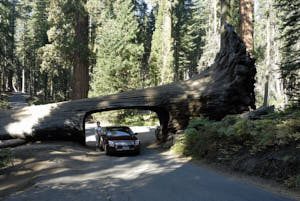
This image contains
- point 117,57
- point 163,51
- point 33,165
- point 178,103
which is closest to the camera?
point 33,165

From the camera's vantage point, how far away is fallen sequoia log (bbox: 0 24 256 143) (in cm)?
1443

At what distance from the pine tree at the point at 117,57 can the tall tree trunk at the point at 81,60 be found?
27.7 feet

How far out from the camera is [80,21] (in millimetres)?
23016

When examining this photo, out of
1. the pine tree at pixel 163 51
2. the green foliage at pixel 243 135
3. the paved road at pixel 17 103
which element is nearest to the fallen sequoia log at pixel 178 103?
the green foliage at pixel 243 135

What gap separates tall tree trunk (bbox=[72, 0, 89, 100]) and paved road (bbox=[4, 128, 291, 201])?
13959mm

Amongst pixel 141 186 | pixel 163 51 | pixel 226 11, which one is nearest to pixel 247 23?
pixel 226 11

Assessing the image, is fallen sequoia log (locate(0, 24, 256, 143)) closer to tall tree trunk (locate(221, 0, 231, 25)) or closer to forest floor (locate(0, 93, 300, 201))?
tall tree trunk (locate(221, 0, 231, 25))

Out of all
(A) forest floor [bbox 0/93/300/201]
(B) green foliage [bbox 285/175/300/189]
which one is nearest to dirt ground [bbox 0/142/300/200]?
(A) forest floor [bbox 0/93/300/201]

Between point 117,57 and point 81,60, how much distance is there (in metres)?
9.69

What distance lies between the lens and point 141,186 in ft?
21.2

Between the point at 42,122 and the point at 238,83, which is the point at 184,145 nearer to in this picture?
the point at 238,83

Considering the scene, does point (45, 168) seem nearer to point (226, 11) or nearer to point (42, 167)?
point (42, 167)

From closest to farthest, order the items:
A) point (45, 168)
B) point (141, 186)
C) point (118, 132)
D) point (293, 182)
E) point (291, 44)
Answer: point (293, 182)
point (141, 186)
point (45, 168)
point (291, 44)
point (118, 132)

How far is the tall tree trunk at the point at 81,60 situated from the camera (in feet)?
73.0
